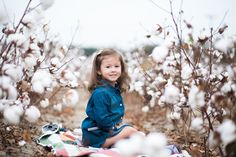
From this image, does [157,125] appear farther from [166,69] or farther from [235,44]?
[235,44]

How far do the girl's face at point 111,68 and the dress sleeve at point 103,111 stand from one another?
19cm

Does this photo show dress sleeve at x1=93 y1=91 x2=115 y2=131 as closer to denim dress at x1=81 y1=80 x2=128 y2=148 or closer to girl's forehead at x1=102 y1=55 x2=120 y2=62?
denim dress at x1=81 y1=80 x2=128 y2=148

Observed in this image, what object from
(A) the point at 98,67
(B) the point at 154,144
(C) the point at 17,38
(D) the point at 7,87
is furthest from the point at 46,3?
(B) the point at 154,144

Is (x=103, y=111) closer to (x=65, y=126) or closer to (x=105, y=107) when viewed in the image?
(x=105, y=107)

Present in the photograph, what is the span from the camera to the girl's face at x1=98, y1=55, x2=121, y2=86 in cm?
301

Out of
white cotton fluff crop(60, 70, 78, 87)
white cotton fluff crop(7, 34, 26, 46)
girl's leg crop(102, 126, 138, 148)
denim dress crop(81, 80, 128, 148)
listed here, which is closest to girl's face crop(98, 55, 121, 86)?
denim dress crop(81, 80, 128, 148)

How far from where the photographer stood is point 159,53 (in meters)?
2.23

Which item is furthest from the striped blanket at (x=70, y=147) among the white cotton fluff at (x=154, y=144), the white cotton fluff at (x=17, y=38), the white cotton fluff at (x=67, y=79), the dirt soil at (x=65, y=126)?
the white cotton fluff at (x=154, y=144)

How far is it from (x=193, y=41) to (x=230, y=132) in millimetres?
1522

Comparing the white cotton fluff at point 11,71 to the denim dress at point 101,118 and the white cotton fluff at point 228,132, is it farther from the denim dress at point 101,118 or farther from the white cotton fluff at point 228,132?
the white cotton fluff at point 228,132

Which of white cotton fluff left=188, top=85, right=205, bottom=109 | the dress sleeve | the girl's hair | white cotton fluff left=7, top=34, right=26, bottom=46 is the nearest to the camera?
white cotton fluff left=188, top=85, right=205, bottom=109

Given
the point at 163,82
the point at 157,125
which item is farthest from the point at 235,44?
the point at 157,125

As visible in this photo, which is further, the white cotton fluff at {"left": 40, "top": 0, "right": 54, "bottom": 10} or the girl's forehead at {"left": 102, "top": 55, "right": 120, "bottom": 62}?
the girl's forehead at {"left": 102, "top": 55, "right": 120, "bottom": 62}

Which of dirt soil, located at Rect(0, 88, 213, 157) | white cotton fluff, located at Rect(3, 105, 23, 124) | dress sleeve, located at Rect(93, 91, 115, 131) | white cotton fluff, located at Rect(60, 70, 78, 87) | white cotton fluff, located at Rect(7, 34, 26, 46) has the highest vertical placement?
white cotton fluff, located at Rect(7, 34, 26, 46)
